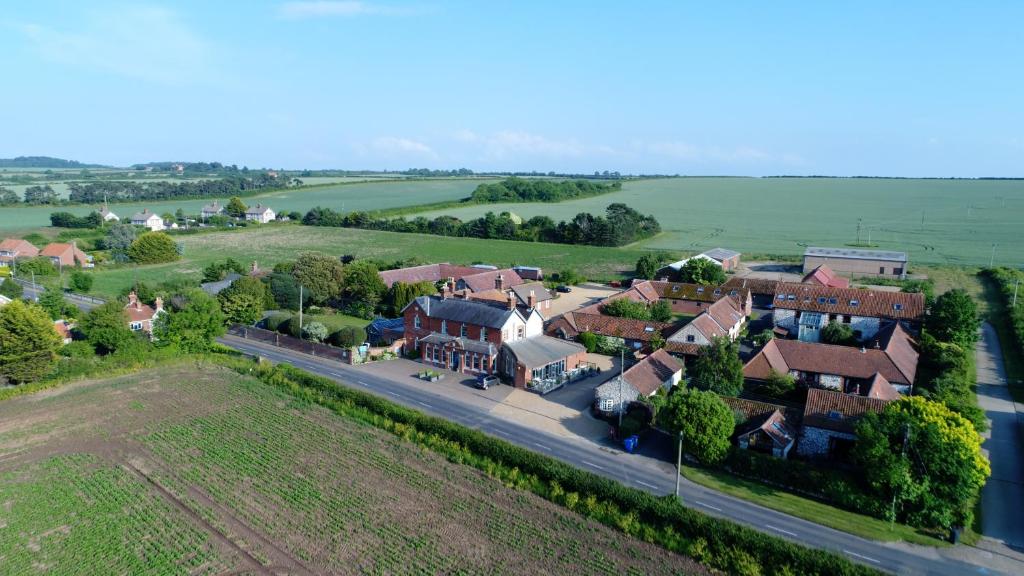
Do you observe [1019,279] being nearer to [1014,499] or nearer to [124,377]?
[1014,499]

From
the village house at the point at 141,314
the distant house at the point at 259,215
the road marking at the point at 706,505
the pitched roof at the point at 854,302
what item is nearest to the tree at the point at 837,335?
the pitched roof at the point at 854,302

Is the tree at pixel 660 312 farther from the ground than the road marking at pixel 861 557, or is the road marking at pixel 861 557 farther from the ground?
the tree at pixel 660 312

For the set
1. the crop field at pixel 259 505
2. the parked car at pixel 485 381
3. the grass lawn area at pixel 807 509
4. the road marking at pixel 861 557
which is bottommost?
the crop field at pixel 259 505

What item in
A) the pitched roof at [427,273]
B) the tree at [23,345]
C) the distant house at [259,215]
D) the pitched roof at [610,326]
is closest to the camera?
the tree at [23,345]

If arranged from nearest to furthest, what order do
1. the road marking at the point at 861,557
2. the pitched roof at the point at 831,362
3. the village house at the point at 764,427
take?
the road marking at the point at 861,557 → the village house at the point at 764,427 → the pitched roof at the point at 831,362

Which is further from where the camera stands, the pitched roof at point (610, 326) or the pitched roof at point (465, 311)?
the pitched roof at point (610, 326)

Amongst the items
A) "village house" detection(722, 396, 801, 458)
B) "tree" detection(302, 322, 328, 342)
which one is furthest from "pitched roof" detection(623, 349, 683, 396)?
"tree" detection(302, 322, 328, 342)

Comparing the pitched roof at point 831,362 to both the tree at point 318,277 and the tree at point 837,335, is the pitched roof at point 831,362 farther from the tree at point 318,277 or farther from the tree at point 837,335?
the tree at point 318,277
